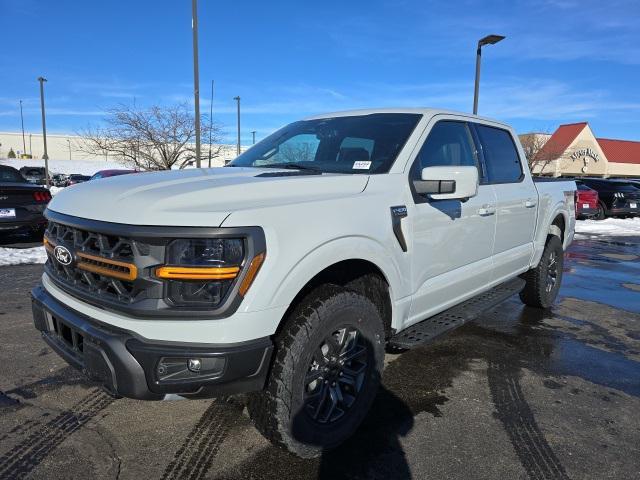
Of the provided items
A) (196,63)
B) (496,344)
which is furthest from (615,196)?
(496,344)

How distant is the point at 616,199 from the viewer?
61.0 feet

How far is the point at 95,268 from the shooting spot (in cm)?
222

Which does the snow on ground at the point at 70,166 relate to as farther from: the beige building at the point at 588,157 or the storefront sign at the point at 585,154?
the storefront sign at the point at 585,154

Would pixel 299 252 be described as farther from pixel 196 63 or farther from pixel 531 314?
pixel 196 63

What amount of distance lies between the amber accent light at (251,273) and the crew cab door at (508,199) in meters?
2.53

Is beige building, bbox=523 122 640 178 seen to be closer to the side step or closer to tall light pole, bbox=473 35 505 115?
tall light pole, bbox=473 35 505 115

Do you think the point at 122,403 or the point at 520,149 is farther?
the point at 520,149

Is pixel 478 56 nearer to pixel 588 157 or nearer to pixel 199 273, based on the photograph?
pixel 199 273

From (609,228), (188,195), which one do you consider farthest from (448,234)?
(609,228)

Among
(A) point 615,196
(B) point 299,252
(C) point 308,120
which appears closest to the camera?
(B) point 299,252

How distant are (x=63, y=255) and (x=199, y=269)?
0.93 m

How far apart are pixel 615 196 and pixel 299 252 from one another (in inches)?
794

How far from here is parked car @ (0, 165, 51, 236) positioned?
8289 mm

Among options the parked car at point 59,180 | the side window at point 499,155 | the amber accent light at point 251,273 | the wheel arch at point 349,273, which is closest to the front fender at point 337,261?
the wheel arch at point 349,273
